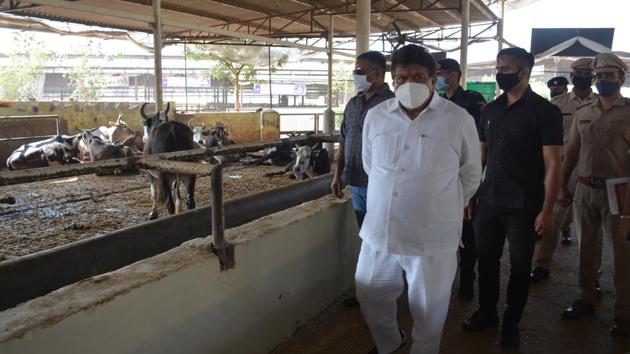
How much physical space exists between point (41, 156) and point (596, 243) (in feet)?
36.1

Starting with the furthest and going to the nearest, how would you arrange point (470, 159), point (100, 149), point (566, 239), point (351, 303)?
point (100, 149), point (566, 239), point (351, 303), point (470, 159)

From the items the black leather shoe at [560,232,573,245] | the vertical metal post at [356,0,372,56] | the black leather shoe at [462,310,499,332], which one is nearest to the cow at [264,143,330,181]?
the vertical metal post at [356,0,372,56]

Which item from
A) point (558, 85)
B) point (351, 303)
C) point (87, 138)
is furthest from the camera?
point (87, 138)

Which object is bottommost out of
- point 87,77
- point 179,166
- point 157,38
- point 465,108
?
point 179,166

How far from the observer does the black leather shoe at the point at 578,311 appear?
3580 millimetres

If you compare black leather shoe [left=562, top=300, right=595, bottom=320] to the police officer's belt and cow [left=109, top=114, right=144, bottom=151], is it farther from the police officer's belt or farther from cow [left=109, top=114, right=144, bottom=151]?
cow [left=109, top=114, right=144, bottom=151]

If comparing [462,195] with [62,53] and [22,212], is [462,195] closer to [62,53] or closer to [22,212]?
[22,212]

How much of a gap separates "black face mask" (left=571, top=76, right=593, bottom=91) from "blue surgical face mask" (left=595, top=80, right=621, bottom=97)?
1.05 metres

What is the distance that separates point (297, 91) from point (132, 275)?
94.1 ft

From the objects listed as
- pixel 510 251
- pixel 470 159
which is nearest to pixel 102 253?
pixel 470 159

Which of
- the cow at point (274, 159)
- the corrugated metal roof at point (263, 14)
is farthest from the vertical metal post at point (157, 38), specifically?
the cow at point (274, 159)

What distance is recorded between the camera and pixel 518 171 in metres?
3.01

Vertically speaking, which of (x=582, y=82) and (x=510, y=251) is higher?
(x=582, y=82)

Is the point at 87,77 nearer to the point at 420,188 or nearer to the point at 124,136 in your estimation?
the point at 124,136
